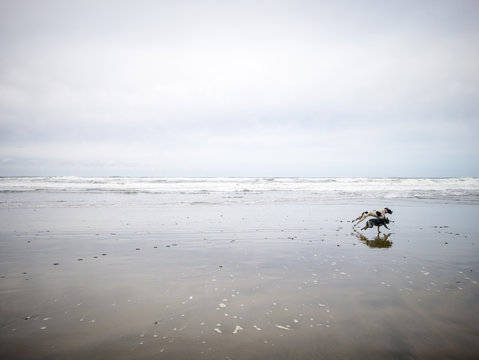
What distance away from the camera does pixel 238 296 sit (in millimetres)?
5055

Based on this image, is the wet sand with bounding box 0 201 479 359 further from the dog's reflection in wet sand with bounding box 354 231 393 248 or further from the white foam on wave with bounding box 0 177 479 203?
the white foam on wave with bounding box 0 177 479 203

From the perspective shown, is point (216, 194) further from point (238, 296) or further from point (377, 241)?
point (238, 296)

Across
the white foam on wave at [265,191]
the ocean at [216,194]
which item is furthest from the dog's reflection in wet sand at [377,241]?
the white foam on wave at [265,191]

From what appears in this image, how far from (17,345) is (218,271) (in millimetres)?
3669

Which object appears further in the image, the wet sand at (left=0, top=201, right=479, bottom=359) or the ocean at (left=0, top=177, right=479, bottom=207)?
the ocean at (left=0, top=177, right=479, bottom=207)

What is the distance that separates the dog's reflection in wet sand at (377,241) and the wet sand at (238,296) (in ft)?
0.19

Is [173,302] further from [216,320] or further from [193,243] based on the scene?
[193,243]

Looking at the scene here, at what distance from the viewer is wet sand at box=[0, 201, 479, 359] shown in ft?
11.8

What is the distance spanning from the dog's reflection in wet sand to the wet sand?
59 millimetres

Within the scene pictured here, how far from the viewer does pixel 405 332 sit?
3852 millimetres

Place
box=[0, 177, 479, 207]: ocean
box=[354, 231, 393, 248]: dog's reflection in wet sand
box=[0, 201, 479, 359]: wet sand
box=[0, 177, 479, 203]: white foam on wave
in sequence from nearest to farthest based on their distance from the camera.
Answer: box=[0, 201, 479, 359]: wet sand → box=[354, 231, 393, 248]: dog's reflection in wet sand → box=[0, 177, 479, 207]: ocean → box=[0, 177, 479, 203]: white foam on wave

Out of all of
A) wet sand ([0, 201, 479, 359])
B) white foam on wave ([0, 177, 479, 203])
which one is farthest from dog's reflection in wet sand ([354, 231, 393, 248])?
white foam on wave ([0, 177, 479, 203])

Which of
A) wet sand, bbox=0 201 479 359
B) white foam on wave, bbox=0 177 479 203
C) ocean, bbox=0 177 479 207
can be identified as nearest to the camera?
wet sand, bbox=0 201 479 359

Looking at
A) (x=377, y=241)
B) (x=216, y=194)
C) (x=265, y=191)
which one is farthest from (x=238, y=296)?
(x=265, y=191)
